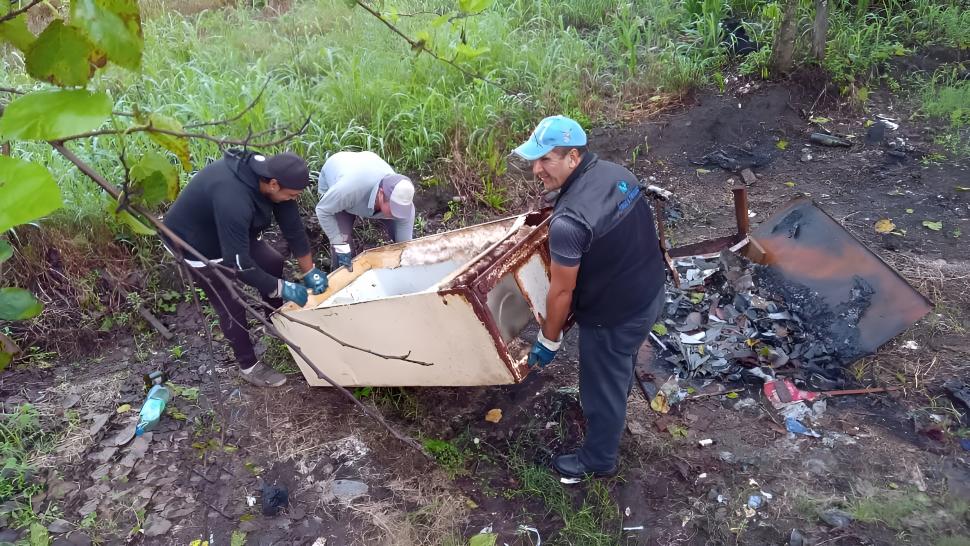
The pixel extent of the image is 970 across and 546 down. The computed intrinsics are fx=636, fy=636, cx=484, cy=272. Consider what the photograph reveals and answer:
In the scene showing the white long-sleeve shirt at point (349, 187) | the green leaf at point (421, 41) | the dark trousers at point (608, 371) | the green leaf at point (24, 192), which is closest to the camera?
the green leaf at point (24, 192)

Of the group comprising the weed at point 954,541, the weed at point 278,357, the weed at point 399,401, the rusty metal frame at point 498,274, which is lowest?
the weed at point 954,541

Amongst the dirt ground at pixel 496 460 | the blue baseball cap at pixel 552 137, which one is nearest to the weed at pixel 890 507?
the dirt ground at pixel 496 460

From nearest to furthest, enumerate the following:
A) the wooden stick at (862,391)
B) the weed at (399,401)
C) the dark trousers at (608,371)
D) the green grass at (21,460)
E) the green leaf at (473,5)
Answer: the green leaf at (473,5), the dark trousers at (608,371), the green grass at (21,460), the wooden stick at (862,391), the weed at (399,401)

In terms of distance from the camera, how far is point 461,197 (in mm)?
5340

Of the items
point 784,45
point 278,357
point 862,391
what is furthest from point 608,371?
point 784,45

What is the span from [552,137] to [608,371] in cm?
107

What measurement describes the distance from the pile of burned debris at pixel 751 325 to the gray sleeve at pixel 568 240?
1.67 meters

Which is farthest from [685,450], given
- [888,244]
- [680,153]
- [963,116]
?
[963,116]

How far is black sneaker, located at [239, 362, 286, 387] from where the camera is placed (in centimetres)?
401

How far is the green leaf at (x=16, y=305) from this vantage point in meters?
0.98

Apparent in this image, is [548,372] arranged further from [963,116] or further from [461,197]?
[963,116]

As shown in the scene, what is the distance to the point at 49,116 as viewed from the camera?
76 cm

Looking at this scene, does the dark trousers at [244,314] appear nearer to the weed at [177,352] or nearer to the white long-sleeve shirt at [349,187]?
the white long-sleeve shirt at [349,187]

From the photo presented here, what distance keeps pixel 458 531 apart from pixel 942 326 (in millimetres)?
3115
